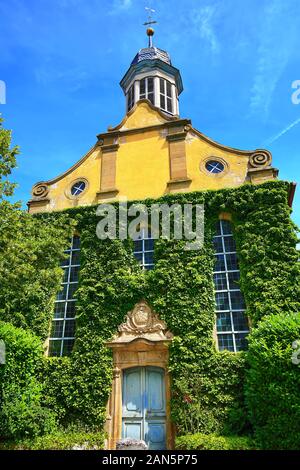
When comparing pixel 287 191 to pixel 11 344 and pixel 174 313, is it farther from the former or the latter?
pixel 11 344

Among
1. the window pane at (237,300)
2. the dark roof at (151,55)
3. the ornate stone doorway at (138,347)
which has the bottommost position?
the ornate stone doorway at (138,347)

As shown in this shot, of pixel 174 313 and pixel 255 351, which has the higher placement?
pixel 174 313

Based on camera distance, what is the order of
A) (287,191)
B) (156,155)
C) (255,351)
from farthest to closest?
(156,155) < (287,191) < (255,351)

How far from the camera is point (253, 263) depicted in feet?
43.5

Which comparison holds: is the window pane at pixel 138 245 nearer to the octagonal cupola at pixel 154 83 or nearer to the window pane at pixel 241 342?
the window pane at pixel 241 342

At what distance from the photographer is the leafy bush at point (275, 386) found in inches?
379

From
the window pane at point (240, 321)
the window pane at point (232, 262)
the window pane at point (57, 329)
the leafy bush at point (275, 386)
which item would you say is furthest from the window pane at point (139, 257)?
the leafy bush at point (275, 386)

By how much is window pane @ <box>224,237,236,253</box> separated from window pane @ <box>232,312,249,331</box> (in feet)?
8.23

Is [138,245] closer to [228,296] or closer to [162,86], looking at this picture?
[228,296]

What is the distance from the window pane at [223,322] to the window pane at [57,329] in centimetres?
604

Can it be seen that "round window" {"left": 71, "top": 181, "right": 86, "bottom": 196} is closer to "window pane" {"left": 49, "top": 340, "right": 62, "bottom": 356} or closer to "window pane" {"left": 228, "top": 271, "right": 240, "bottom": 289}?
"window pane" {"left": 49, "top": 340, "right": 62, "bottom": 356}

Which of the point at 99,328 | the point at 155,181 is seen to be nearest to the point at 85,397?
the point at 99,328

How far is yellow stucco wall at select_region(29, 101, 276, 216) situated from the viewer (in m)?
15.6

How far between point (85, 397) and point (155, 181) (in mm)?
8884
